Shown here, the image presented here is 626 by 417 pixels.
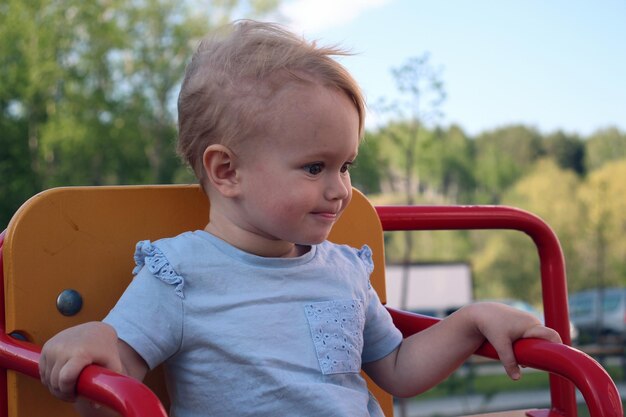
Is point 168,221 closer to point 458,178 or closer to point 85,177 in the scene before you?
point 85,177

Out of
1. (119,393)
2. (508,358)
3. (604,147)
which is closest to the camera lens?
(119,393)

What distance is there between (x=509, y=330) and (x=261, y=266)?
322 millimetres

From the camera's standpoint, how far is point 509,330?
116 cm

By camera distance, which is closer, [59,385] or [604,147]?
[59,385]

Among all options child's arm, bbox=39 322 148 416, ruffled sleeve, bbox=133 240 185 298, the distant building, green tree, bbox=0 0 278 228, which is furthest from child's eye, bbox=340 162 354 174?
green tree, bbox=0 0 278 228

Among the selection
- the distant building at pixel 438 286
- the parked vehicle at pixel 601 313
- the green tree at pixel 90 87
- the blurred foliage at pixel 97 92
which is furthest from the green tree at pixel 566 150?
the distant building at pixel 438 286

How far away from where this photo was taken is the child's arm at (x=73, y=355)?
2.97 ft

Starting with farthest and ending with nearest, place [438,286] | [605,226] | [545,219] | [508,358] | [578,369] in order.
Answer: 1. [545,219]
2. [605,226]
3. [438,286]
4. [508,358]
5. [578,369]

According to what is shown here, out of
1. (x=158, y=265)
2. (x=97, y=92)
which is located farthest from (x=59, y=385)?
(x=97, y=92)

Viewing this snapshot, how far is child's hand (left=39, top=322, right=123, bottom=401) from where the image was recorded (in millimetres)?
905

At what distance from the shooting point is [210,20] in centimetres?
1788

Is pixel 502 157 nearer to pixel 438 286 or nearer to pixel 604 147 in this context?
pixel 604 147

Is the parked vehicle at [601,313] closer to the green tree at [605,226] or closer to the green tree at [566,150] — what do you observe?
the green tree at [605,226]

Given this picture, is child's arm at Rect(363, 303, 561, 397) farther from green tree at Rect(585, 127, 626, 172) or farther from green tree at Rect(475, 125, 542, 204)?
green tree at Rect(585, 127, 626, 172)
